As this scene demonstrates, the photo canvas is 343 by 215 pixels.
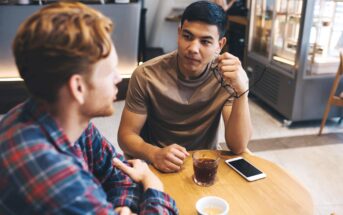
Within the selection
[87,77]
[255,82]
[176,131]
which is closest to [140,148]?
[176,131]

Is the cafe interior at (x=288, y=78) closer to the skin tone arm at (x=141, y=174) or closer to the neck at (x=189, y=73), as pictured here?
the neck at (x=189, y=73)

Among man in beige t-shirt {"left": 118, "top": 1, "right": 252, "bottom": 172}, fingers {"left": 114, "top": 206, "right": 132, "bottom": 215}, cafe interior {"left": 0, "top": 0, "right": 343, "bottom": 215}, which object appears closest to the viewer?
fingers {"left": 114, "top": 206, "right": 132, "bottom": 215}

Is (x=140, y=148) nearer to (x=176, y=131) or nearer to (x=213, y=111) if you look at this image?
(x=176, y=131)

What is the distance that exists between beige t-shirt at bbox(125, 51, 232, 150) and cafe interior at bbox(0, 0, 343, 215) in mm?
1248

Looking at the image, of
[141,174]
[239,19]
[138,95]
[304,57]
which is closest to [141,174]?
[141,174]

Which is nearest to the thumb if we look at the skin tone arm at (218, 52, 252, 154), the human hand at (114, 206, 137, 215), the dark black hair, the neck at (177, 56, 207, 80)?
the human hand at (114, 206, 137, 215)

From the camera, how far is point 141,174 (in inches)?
45.8

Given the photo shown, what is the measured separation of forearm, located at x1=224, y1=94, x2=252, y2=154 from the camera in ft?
5.05

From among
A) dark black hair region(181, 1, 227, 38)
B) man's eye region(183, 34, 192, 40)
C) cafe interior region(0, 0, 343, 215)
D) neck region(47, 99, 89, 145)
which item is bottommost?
cafe interior region(0, 0, 343, 215)

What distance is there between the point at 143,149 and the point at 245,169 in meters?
0.45

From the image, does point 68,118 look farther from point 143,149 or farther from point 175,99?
point 175,99

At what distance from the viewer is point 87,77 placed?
80 cm

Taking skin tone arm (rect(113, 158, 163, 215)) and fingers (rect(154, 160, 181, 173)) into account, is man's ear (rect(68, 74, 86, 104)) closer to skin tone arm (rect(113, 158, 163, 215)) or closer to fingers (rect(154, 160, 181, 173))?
skin tone arm (rect(113, 158, 163, 215))

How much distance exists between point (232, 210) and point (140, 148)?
54 cm
